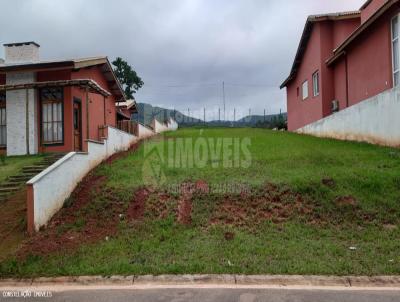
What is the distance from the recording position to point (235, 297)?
16.6 feet

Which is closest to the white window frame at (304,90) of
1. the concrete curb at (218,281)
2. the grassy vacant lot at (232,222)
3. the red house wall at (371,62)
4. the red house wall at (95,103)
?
the red house wall at (371,62)

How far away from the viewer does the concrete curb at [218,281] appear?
215 inches

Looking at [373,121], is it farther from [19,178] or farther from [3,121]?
[3,121]

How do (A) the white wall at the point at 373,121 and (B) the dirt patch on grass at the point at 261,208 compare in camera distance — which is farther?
(A) the white wall at the point at 373,121

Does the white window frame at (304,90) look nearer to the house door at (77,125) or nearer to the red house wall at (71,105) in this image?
the red house wall at (71,105)

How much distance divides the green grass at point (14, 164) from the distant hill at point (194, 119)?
19.5m

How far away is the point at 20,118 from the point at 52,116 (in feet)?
4.01

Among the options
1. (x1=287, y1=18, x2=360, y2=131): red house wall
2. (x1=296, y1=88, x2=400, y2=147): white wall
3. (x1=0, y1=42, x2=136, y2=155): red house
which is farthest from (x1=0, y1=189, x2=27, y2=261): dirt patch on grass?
(x1=287, y1=18, x2=360, y2=131): red house wall

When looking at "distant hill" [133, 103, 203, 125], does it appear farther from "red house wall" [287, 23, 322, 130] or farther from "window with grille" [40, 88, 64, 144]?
"window with grille" [40, 88, 64, 144]

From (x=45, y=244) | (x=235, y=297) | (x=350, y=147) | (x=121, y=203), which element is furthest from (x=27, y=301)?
(x=350, y=147)

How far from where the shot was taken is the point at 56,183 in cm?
885

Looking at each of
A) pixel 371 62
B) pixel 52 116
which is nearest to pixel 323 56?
pixel 371 62

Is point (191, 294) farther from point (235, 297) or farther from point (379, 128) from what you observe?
point (379, 128)

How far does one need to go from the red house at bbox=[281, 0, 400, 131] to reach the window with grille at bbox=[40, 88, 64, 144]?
11787 millimetres
